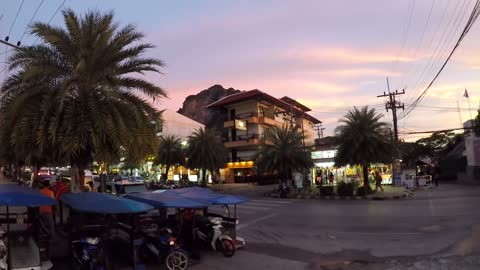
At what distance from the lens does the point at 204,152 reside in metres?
52.2

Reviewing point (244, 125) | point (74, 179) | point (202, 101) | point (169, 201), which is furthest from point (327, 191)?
point (202, 101)

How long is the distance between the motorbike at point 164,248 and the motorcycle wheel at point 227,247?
70.9 inches

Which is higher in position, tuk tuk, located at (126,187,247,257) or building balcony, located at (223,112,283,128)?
building balcony, located at (223,112,283,128)

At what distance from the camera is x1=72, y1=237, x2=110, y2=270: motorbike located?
9.96 metres

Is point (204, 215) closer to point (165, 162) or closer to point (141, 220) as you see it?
point (141, 220)

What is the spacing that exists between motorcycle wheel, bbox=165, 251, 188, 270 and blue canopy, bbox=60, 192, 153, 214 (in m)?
1.22

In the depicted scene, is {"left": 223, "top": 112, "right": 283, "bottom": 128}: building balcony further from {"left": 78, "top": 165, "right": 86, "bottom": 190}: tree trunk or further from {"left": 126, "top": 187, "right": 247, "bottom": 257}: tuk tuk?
{"left": 126, "top": 187, "right": 247, "bottom": 257}: tuk tuk

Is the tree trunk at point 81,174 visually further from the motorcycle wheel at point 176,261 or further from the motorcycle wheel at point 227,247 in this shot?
the motorcycle wheel at point 176,261


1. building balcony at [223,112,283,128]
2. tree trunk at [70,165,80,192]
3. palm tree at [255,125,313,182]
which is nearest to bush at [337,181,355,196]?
palm tree at [255,125,313,182]

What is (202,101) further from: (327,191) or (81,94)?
(81,94)

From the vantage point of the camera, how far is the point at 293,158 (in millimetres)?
41000

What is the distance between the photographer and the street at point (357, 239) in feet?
39.7

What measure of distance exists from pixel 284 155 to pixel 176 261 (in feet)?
99.7

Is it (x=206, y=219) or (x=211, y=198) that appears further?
(x=206, y=219)
